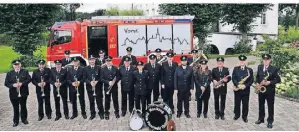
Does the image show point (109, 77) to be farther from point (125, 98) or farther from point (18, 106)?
point (18, 106)

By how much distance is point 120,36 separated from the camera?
20.9 m

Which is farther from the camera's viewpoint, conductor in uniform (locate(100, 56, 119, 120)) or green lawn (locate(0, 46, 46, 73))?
green lawn (locate(0, 46, 46, 73))

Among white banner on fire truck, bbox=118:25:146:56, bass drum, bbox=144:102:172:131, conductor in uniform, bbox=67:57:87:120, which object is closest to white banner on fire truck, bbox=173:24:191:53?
white banner on fire truck, bbox=118:25:146:56

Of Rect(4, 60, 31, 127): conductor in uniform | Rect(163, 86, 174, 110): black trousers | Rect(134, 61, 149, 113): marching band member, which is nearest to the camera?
Rect(4, 60, 31, 127): conductor in uniform

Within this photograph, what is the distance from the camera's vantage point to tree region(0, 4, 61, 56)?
80.3 feet

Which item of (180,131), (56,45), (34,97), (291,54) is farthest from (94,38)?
(180,131)

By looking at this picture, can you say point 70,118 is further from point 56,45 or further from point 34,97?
point 56,45

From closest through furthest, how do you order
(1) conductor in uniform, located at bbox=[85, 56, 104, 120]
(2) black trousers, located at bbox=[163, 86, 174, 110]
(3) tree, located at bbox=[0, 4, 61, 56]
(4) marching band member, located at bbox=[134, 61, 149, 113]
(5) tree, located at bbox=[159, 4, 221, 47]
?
(4) marching band member, located at bbox=[134, 61, 149, 113] < (1) conductor in uniform, located at bbox=[85, 56, 104, 120] < (2) black trousers, located at bbox=[163, 86, 174, 110] < (3) tree, located at bbox=[0, 4, 61, 56] < (5) tree, located at bbox=[159, 4, 221, 47]

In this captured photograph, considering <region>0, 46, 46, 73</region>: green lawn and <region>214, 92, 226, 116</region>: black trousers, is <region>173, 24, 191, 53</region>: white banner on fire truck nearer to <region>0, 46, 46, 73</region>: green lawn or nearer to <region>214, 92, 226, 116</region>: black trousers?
<region>214, 92, 226, 116</region>: black trousers

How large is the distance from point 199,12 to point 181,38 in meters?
9.11

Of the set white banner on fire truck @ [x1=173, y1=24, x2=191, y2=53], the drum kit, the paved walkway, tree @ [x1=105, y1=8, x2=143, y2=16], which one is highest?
tree @ [x1=105, y1=8, x2=143, y2=16]

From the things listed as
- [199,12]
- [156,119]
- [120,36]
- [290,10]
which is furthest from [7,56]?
[290,10]

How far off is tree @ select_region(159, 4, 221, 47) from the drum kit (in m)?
20.2

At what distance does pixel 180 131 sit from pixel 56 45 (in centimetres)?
1250
